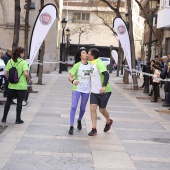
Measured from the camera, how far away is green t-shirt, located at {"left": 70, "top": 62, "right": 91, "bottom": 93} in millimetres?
9312

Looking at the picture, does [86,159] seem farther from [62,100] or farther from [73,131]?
[62,100]

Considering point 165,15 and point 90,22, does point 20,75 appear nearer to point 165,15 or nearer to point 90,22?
point 165,15

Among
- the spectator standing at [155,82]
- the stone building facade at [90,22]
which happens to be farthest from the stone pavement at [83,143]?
the stone building facade at [90,22]

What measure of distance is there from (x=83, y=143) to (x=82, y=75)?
159 cm

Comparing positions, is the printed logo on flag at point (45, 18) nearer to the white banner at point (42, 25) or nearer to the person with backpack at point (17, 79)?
the white banner at point (42, 25)

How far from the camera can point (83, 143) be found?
27.4 ft

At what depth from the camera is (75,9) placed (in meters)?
72.3

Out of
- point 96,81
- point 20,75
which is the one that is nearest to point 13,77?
point 20,75

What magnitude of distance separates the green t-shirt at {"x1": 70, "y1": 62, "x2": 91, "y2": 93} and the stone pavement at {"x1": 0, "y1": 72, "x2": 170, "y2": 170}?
0.93 metres

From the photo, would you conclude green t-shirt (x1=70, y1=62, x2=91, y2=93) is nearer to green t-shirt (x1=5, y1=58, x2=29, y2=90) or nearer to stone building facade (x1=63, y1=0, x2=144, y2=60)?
green t-shirt (x1=5, y1=58, x2=29, y2=90)

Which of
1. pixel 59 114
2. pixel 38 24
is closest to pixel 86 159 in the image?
pixel 59 114

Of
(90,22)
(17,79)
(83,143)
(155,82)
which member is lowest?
(83,143)

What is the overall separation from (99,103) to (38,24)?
8367mm

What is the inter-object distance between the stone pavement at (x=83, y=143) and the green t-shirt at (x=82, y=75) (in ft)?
3.04
